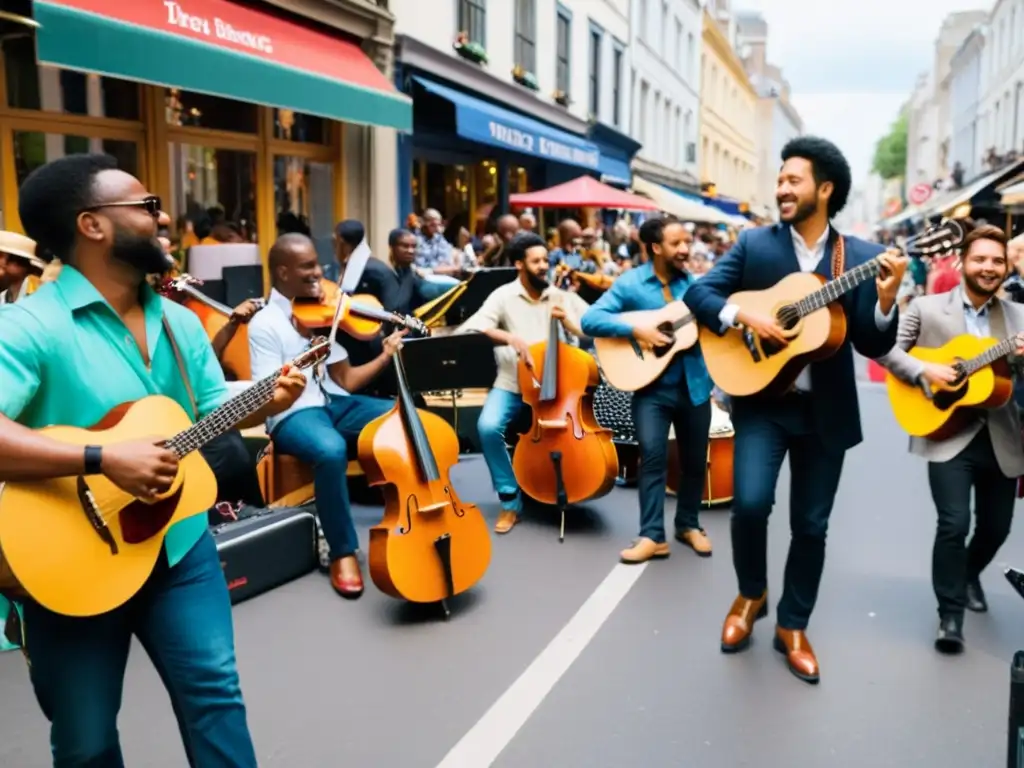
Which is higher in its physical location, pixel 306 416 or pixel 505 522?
pixel 306 416

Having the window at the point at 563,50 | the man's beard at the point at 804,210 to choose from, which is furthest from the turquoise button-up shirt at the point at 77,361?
the window at the point at 563,50

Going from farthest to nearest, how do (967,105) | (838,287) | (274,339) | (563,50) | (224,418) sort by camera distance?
(967,105) < (563,50) < (274,339) < (838,287) < (224,418)

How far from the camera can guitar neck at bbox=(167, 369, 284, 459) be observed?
7.73ft

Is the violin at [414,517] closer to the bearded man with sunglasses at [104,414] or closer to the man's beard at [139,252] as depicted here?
the bearded man with sunglasses at [104,414]

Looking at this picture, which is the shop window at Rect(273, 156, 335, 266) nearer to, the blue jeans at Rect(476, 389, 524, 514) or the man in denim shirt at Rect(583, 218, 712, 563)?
the blue jeans at Rect(476, 389, 524, 514)

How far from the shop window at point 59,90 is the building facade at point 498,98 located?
442cm

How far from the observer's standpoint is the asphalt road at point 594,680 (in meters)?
3.30

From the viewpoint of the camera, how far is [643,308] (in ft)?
18.2

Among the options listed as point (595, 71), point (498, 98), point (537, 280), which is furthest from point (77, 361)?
point (595, 71)

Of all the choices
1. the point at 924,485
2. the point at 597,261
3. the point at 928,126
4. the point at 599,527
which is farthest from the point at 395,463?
the point at 928,126

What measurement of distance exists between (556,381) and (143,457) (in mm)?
3744

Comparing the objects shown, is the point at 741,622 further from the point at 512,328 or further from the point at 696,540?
the point at 512,328

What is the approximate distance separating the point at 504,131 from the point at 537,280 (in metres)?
8.00

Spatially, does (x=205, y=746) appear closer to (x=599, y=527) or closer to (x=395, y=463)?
(x=395, y=463)
